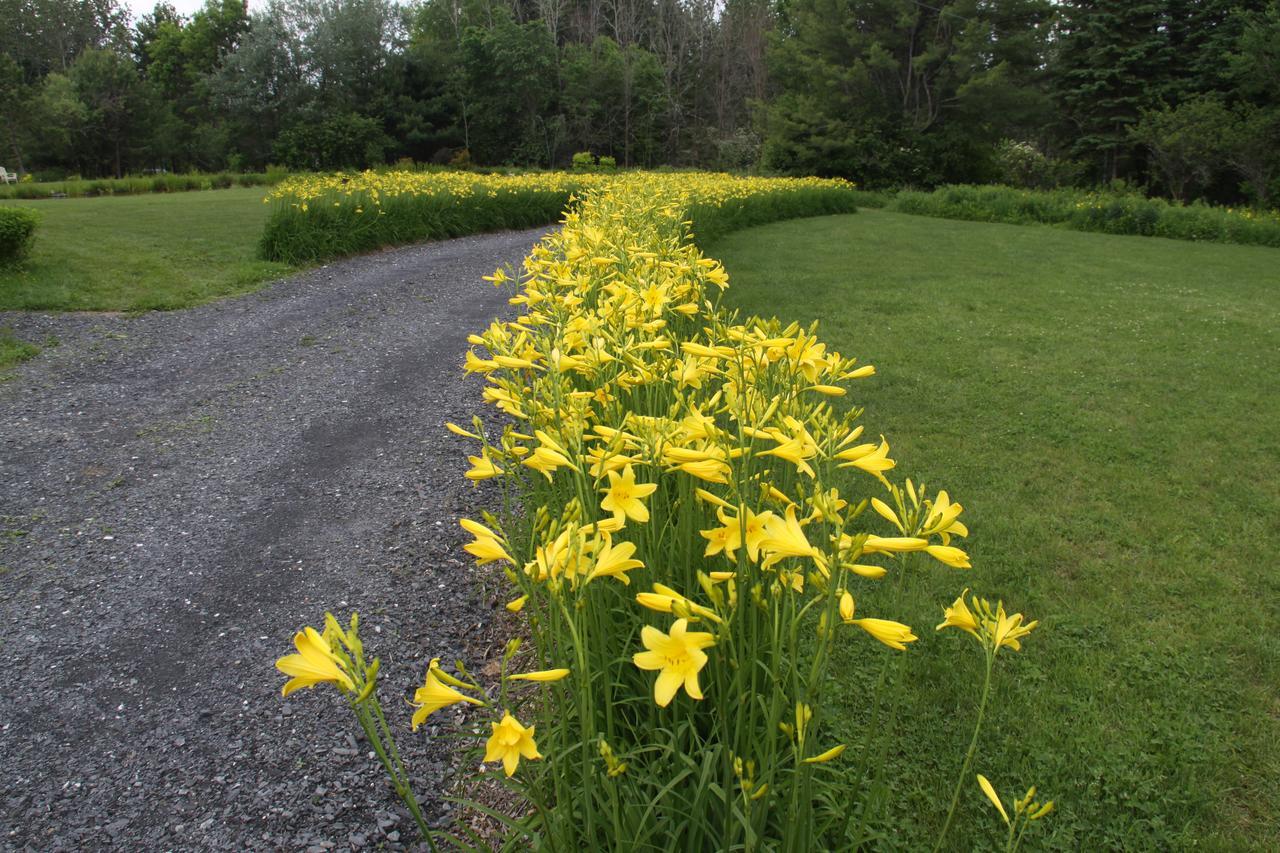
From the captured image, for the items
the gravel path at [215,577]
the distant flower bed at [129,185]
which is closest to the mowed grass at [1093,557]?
the gravel path at [215,577]

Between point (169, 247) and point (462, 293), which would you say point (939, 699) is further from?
point (169, 247)

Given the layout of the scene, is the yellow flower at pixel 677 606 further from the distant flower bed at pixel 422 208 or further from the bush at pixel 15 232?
the bush at pixel 15 232

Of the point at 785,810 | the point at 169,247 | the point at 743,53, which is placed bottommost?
the point at 785,810

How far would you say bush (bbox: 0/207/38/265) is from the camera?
7156 millimetres

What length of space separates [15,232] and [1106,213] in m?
16.3

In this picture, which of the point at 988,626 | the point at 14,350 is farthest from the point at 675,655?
the point at 14,350

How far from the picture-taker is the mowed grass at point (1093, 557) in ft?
6.58

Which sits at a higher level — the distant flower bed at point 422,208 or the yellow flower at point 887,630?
the distant flower bed at point 422,208

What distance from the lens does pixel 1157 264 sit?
34.1ft

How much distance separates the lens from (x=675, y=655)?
103 cm

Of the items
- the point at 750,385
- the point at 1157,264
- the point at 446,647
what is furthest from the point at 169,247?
the point at 1157,264

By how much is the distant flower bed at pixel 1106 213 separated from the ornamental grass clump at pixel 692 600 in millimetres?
14519

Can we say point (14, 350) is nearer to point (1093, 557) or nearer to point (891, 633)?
point (891, 633)

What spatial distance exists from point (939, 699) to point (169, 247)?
991 cm
